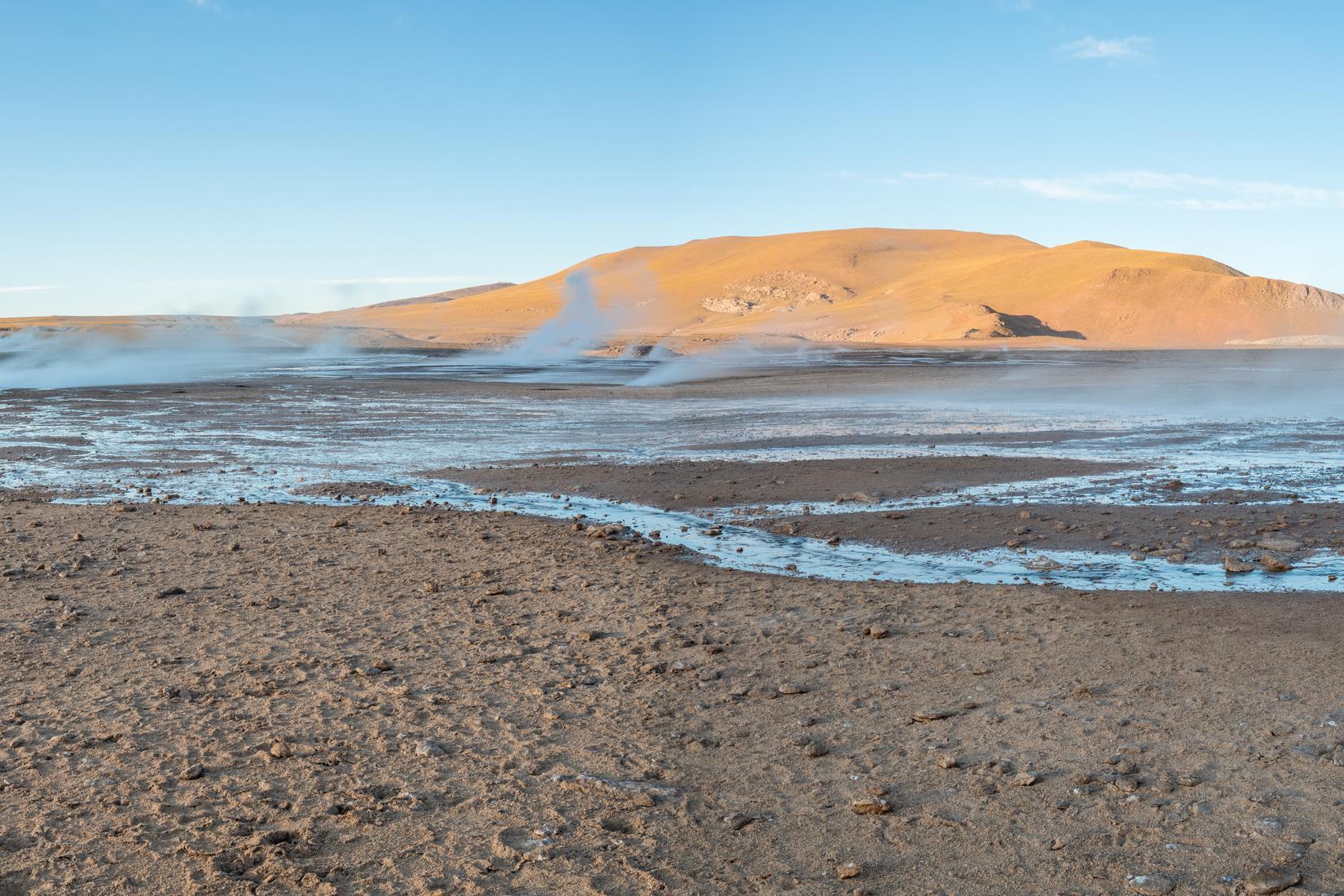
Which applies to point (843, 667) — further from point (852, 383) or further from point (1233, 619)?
point (852, 383)

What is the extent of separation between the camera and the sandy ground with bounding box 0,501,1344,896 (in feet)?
14.1

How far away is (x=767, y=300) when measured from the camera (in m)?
152

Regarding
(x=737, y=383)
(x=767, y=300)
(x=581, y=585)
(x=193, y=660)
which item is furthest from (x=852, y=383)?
(x=767, y=300)

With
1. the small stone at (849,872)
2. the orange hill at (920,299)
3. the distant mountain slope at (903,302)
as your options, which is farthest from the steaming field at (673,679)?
the orange hill at (920,299)

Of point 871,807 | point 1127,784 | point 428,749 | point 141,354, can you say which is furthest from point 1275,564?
point 141,354

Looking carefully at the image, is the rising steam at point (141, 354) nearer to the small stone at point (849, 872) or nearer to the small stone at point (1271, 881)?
the small stone at point (849, 872)

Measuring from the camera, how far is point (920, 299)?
124 m

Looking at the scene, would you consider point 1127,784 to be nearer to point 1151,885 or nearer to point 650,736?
point 1151,885

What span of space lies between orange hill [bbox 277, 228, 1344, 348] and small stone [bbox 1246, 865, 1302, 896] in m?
71.1

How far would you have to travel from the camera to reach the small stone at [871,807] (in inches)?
186

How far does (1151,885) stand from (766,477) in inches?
420

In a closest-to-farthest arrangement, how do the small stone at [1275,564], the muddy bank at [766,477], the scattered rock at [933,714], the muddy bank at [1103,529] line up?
1. the scattered rock at [933,714]
2. the small stone at [1275,564]
3. the muddy bank at [1103,529]
4. the muddy bank at [766,477]

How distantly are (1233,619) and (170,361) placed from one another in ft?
181

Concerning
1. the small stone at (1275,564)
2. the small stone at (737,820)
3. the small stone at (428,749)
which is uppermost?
the small stone at (1275,564)
